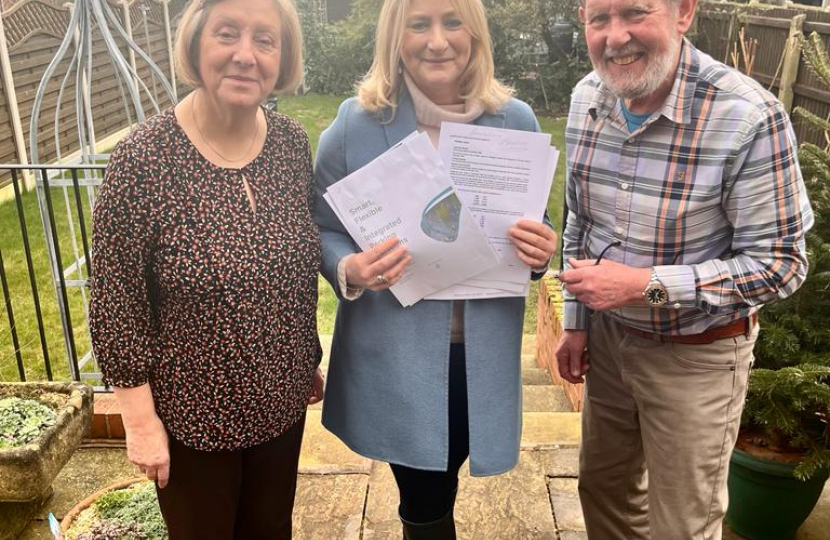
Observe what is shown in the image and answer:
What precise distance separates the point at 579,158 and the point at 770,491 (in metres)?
1.44

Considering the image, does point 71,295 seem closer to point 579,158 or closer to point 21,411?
point 21,411

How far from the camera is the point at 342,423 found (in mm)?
1882

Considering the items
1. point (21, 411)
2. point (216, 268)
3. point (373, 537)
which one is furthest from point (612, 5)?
point (21, 411)

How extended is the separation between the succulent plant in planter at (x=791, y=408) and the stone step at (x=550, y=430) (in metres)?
0.77

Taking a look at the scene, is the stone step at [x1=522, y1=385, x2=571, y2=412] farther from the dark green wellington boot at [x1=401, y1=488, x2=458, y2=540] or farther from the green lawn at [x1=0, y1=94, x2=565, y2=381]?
the green lawn at [x1=0, y1=94, x2=565, y2=381]

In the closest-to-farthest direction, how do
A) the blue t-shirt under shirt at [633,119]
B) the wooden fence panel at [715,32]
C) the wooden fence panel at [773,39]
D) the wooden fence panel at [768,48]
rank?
the blue t-shirt under shirt at [633,119] → the wooden fence panel at [773,39] → the wooden fence panel at [768,48] → the wooden fence panel at [715,32]

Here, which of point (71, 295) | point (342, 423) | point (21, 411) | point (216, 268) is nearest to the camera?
point (216, 268)

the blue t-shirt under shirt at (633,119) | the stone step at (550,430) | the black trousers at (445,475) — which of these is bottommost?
the stone step at (550,430)

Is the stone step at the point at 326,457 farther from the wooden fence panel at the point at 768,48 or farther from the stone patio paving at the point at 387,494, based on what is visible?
the wooden fence panel at the point at 768,48

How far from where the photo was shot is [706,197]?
1.58m

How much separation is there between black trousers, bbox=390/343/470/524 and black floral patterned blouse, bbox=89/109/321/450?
404 millimetres

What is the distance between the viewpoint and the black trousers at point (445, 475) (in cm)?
178

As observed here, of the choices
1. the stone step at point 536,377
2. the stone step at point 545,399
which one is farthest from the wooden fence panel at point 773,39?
the stone step at point 545,399

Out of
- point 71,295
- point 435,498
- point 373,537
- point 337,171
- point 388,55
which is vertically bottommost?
point 71,295
